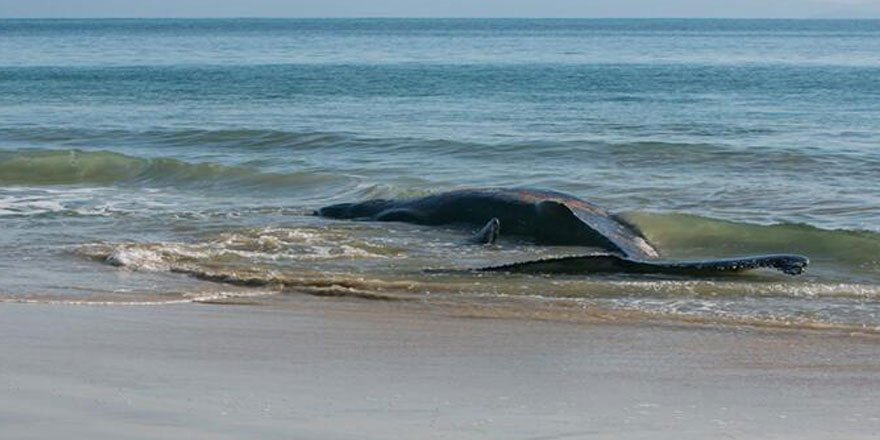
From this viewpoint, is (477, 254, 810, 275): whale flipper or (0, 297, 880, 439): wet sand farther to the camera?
(477, 254, 810, 275): whale flipper

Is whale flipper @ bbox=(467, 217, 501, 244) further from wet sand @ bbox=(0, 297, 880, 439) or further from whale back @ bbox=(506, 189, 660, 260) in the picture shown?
wet sand @ bbox=(0, 297, 880, 439)

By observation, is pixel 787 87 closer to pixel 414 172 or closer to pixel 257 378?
pixel 414 172

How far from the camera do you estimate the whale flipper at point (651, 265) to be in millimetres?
9406

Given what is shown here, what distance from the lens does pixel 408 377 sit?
6.36m

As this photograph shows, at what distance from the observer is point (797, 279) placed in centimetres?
968

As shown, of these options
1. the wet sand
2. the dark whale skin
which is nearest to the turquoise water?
the dark whale skin

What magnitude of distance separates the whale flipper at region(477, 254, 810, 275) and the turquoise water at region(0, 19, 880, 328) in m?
0.14

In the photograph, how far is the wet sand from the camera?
532cm

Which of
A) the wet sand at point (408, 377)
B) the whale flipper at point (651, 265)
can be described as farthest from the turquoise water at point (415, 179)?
the wet sand at point (408, 377)

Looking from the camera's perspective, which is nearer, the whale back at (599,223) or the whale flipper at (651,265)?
the whale flipper at (651,265)

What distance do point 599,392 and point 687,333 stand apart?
1891 mm

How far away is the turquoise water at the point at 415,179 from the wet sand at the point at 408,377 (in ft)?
2.85

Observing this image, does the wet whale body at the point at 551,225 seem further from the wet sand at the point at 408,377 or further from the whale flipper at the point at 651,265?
the wet sand at the point at 408,377

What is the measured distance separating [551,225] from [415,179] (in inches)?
222
